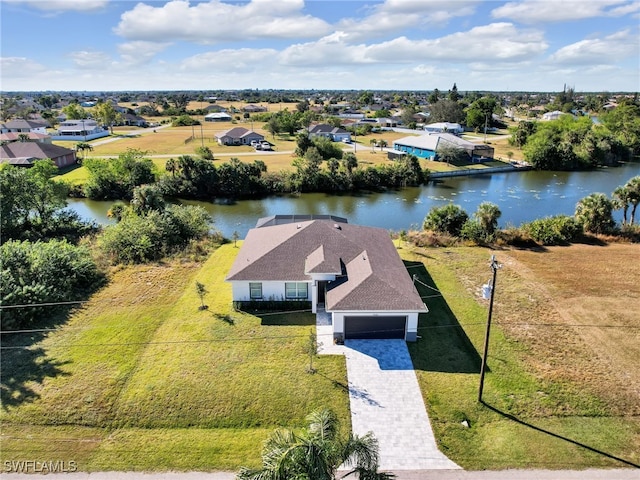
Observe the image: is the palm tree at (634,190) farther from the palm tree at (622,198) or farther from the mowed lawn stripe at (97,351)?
→ the mowed lawn stripe at (97,351)

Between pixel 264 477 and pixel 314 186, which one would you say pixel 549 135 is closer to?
pixel 314 186

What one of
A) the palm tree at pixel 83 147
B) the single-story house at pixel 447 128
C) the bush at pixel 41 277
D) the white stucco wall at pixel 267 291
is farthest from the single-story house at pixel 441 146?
the bush at pixel 41 277

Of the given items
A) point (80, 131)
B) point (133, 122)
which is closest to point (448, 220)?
point (80, 131)

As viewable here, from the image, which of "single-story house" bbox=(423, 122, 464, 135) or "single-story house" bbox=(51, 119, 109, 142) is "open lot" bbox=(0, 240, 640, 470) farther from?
"single-story house" bbox=(423, 122, 464, 135)

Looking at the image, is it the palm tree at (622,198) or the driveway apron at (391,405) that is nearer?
the driveway apron at (391,405)

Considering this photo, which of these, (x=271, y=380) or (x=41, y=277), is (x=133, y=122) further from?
(x=271, y=380)

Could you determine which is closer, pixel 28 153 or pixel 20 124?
pixel 28 153
